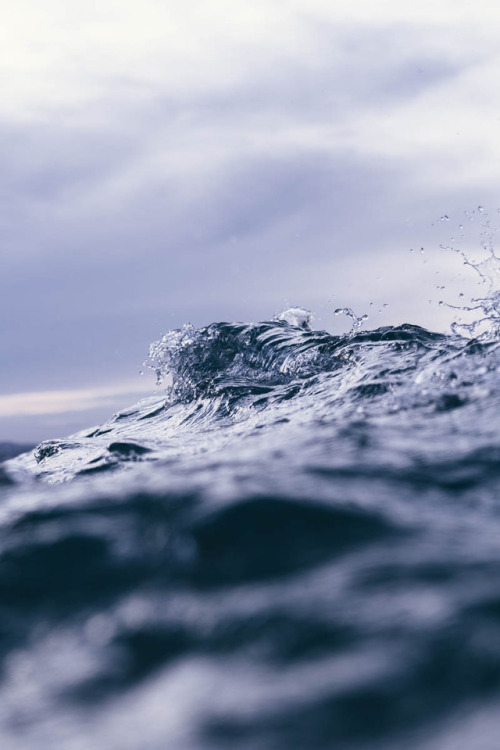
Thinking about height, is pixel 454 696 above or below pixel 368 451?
below

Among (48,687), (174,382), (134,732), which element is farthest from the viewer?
(174,382)

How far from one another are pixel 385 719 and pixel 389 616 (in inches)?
17.3

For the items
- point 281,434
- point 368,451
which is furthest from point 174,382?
point 368,451

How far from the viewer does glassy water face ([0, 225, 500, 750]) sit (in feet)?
6.56

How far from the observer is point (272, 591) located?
2641 millimetres

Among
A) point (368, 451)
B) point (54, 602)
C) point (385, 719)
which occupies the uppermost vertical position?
point (368, 451)

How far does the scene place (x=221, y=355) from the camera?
433 inches

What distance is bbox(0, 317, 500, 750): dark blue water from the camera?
1995mm

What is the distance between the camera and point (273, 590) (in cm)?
265

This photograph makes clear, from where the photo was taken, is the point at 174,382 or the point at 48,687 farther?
the point at 174,382

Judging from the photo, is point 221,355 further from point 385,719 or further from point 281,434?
point 385,719

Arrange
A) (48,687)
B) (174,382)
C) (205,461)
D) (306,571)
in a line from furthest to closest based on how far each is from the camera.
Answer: (174,382) → (205,461) → (306,571) → (48,687)

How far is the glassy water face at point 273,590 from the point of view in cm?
200

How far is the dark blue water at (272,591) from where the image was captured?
1995mm
